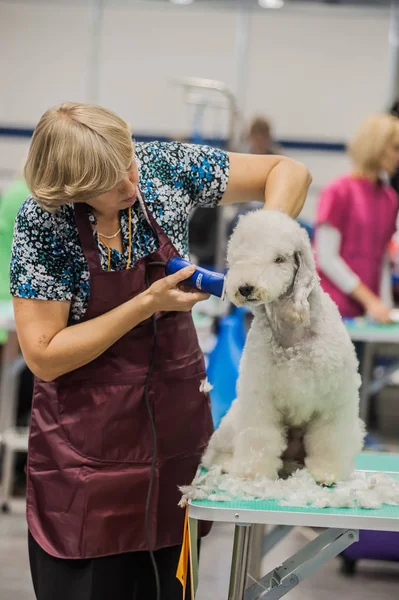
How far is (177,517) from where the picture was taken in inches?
63.1

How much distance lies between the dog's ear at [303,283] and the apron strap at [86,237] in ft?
1.09

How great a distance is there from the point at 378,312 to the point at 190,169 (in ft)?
7.01

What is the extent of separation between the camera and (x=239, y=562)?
4.70ft

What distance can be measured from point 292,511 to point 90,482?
37 centimetres

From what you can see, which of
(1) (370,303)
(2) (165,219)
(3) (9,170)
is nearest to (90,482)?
(2) (165,219)

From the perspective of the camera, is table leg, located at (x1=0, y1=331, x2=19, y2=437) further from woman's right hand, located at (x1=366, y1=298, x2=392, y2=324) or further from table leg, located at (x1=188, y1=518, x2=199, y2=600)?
table leg, located at (x1=188, y1=518, x2=199, y2=600)

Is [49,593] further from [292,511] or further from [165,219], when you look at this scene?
[165,219]

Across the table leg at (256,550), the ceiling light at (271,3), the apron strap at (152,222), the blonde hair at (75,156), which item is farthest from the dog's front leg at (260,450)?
the ceiling light at (271,3)

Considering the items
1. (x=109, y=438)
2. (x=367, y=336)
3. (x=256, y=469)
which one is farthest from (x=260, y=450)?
(x=367, y=336)

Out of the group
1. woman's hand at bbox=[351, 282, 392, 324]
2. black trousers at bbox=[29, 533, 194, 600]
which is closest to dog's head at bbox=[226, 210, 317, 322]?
black trousers at bbox=[29, 533, 194, 600]

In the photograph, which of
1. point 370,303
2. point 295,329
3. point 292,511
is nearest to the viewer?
point 292,511

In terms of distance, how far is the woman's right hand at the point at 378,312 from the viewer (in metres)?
3.55

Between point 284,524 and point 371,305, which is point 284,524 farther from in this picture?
point 371,305

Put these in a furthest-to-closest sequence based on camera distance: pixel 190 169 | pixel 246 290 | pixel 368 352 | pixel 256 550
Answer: pixel 368 352 → pixel 256 550 → pixel 190 169 → pixel 246 290
